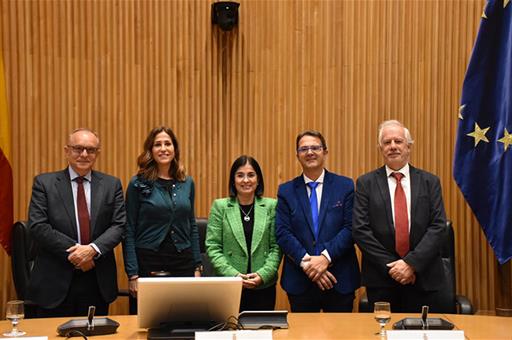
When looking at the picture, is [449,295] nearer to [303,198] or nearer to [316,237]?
[316,237]

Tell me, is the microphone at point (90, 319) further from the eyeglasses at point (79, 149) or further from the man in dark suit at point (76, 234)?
the eyeglasses at point (79, 149)

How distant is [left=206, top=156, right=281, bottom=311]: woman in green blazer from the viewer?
3.99 meters

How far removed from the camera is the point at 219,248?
408 centimetres

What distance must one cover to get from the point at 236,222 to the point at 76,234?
933 mm

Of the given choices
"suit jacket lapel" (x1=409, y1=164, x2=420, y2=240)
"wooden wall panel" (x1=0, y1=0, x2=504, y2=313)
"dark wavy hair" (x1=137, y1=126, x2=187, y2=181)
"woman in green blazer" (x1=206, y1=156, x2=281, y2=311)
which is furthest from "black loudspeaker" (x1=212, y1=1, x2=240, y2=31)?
"suit jacket lapel" (x1=409, y1=164, x2=420, y2=240)

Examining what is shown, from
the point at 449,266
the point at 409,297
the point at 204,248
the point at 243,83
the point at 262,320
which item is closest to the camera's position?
the point at 262,320

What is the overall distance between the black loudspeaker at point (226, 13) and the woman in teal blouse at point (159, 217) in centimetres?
126

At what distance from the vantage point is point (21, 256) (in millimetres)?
4125

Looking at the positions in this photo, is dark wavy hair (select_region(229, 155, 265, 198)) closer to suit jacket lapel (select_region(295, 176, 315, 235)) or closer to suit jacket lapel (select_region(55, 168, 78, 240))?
suit jacket lapel (select_region(295, 176, 315, 235))

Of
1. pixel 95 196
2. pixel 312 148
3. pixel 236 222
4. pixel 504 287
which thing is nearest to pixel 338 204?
pixel 312 148

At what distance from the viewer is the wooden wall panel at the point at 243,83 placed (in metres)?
4.96

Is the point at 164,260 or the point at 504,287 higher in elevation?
the point at 164,260

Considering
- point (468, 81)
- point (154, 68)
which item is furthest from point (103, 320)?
point (468, 81)

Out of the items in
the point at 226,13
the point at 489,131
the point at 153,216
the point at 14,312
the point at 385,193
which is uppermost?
the point at 226,13
